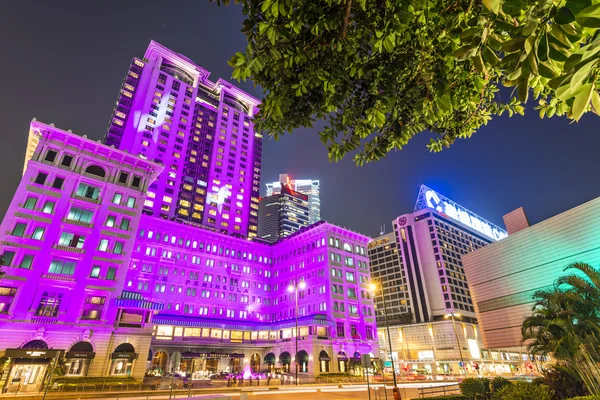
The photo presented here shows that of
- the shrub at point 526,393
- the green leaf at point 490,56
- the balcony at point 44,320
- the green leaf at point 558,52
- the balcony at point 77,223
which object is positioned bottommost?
the shrub at point 526,393

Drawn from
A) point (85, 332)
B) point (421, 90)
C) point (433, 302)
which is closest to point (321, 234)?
point (85, 332)

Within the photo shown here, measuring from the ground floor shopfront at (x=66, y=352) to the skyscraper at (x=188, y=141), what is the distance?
45.8 metres

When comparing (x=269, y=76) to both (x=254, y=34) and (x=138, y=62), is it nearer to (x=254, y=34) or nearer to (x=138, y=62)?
(x=254, y=34)

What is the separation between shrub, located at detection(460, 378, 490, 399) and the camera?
1553cm

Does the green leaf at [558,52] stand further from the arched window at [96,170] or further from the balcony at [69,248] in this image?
the arched window at [96,170]

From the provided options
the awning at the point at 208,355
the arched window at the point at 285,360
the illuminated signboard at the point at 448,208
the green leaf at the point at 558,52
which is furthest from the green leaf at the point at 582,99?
the illuminated signboard at the point at 448,208

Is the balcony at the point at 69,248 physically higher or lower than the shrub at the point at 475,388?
higher

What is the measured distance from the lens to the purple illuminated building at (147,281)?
1342 inches

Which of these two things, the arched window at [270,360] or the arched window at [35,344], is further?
the arched window at [270,360]

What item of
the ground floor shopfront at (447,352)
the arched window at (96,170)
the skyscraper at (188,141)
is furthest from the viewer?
the skyscraper at (188,141)

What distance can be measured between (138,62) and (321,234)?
87.1 meters

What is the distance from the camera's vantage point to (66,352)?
107 feet

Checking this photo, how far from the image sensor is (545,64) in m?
2.36

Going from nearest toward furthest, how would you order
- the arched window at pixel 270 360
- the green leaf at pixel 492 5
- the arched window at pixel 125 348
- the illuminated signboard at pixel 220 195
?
the green leaf at pixel 492 5 < the arched window at pixel 125 348 < the arched window at pixel 270 360 < the illuminated signboard at pixel 220 195
